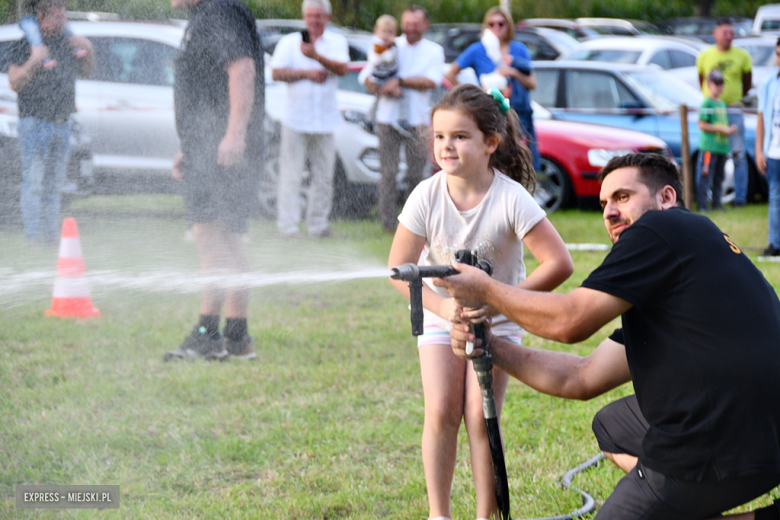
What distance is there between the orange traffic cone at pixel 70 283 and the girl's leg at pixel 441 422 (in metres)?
2.74

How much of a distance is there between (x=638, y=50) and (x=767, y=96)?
293 inches

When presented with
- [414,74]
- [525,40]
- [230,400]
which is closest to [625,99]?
[414,74]

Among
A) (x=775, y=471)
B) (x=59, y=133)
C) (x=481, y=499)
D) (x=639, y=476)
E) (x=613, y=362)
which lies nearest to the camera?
(x=775, y=471)

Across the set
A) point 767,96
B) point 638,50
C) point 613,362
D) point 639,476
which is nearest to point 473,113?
point 613,362

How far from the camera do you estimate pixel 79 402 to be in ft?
11.9

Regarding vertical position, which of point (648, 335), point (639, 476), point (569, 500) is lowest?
point (569, 500)

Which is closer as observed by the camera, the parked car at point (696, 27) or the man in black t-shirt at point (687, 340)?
the man in black t-shirt at point (687, 340)

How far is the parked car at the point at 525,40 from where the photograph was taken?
Answer: 17078mm

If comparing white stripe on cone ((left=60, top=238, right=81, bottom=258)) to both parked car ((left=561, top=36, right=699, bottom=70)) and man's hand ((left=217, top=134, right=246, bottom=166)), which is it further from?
parked car ((left=561, top=36, right=699, bottom=70))

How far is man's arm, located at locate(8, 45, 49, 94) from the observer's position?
168 inches

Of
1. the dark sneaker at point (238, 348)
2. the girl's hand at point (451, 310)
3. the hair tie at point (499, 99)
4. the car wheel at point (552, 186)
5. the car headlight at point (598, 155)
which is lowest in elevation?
the car wheel at point (552, 186)

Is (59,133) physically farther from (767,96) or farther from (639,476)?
(767,96)

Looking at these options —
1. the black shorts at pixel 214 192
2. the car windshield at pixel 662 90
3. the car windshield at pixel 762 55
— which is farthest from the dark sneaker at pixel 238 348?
the car windshield at pixel 762 55

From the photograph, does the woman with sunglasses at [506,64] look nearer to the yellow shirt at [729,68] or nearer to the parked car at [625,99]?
the parked car at [625,99]
